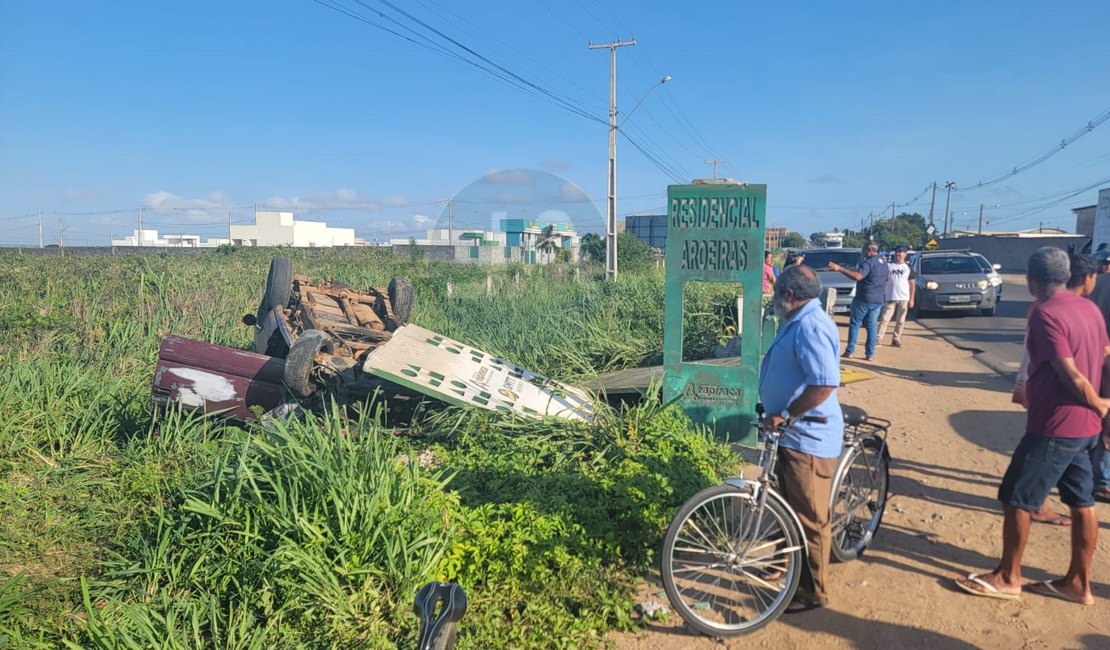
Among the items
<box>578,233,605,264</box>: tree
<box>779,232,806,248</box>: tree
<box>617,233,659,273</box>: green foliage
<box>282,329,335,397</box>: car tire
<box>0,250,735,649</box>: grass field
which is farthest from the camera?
<box>779,232,806,248</box>: tree

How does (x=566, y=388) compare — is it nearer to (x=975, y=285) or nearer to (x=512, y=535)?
(x=512, y=535)

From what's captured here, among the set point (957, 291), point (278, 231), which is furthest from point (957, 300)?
point (278, 231)

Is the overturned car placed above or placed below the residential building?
below

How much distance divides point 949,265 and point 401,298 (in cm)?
1340

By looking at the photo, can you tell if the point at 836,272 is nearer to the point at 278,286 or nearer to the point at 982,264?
the point at 982,264

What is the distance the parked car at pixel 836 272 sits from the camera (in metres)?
15.9

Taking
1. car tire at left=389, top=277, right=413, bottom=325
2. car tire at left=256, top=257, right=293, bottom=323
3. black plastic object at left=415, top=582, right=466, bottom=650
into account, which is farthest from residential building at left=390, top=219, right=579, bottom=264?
black plastic object at left=415, top=582, right=466, bottom=650

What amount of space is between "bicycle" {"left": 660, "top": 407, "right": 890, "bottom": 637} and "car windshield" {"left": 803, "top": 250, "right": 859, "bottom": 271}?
14.3 metres

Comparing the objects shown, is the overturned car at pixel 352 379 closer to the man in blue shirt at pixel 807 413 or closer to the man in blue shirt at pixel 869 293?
the man in blue shirt at pixel 807 413

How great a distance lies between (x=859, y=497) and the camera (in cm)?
405

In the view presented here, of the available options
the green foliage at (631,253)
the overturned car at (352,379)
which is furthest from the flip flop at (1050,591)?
the green foliage at (631,253)

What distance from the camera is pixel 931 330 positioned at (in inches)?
540

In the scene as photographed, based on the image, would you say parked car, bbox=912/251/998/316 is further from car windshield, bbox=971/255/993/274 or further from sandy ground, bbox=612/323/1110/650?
sandy ground, bbox=612/323/1110/650

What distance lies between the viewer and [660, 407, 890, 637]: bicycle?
3281 mm
